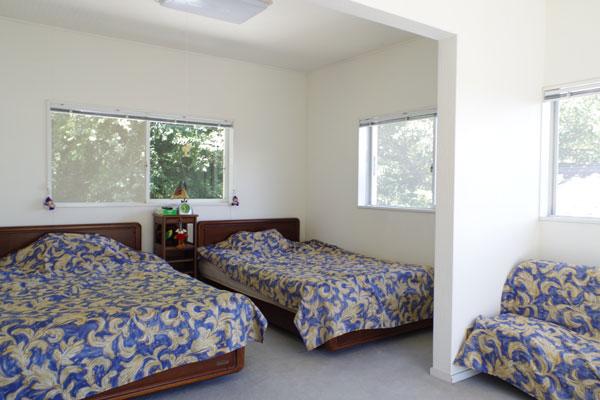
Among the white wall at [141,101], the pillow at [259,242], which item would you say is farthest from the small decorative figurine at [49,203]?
the pillow at [259,242]

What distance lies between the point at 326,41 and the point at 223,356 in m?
2.92

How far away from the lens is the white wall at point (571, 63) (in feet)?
10.3

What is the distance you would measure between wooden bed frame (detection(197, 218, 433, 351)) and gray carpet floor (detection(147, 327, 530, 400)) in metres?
0.09

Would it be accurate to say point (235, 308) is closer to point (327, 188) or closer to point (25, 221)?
point (25, 221)

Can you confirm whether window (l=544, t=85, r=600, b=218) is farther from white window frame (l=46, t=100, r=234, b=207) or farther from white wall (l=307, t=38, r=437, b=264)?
white window frame (l=46, t=100, r=234, b=207)

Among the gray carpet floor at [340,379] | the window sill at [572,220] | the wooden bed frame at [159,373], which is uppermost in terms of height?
the window sill at [572,220]

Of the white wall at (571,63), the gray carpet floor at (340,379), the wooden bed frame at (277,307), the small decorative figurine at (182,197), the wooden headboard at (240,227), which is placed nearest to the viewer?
the gray carpet floor at (340,379)

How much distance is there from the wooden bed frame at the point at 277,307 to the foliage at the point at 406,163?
1146 mm

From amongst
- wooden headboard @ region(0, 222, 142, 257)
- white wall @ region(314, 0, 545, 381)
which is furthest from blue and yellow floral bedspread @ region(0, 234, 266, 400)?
white wall @ region(314, 0, 545, 381)

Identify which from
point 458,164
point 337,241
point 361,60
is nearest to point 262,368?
point 458,164

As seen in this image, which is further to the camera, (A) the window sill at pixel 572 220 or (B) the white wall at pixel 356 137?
(B) the white wall at pixel 356 137

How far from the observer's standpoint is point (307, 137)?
559 cm

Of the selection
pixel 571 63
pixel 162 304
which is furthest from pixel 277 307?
pixel 571 63

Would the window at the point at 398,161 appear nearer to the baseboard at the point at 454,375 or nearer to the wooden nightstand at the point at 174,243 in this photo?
the baseboard at the point at 454,375
